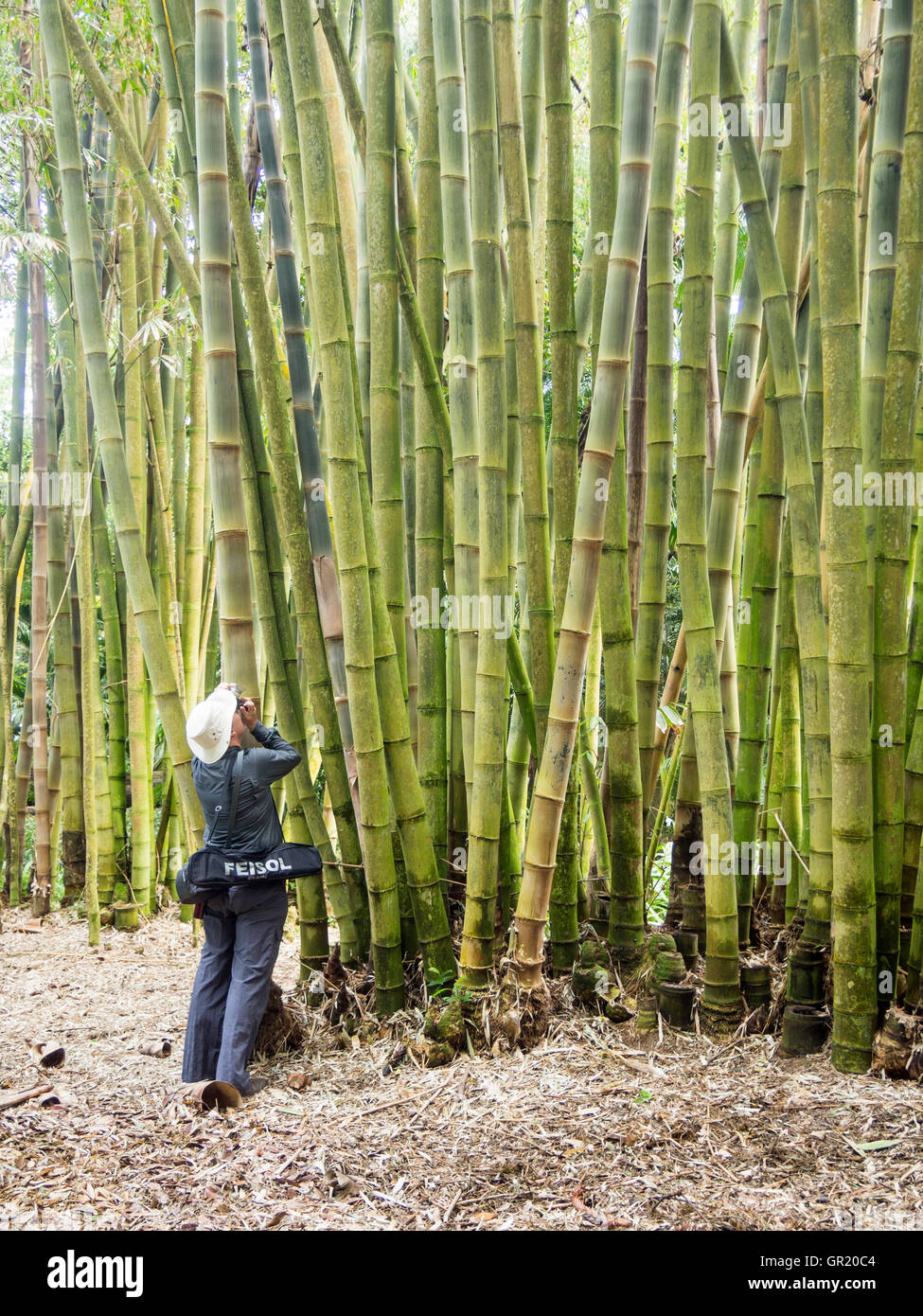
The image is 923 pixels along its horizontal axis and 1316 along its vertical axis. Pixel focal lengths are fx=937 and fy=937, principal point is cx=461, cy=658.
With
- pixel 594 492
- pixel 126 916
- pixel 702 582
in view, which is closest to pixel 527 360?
pixel 594 492

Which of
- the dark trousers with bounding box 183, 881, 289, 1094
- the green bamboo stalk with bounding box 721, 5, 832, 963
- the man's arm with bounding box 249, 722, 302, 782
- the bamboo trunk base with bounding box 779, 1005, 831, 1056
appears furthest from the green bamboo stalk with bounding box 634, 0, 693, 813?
the dark trousers with bounding box 183, 881, 289, 1094

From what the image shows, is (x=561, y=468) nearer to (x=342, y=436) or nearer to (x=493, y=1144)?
(x=342, y=436)

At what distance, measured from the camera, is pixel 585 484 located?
2.13m

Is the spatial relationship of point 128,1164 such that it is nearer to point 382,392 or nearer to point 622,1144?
point 622,1144

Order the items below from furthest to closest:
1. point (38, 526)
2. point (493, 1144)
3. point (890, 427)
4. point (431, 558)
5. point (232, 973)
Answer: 1. point (38, 526)
2. point (431, 558)
3. point (232, 973)
4. point (890, 427)
5. point (493, 1144)

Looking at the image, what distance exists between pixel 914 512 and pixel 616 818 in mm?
1027

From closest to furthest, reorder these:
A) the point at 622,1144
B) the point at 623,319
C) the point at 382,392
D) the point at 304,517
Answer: the point at 622,1144
the point at 623,319
the point at 382,392
the point at 304,517

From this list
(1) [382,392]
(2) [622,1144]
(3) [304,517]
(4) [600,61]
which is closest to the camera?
(2) [622,1144]

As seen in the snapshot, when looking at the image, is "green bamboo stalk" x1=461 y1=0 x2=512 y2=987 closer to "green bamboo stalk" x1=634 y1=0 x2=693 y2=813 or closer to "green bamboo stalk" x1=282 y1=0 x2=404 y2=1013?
"green bamboo stalk" x1=282 y1=0 x2=404 y2=1013

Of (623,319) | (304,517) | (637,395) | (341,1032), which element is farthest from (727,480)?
(341,1032)

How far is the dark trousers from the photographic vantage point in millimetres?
2344

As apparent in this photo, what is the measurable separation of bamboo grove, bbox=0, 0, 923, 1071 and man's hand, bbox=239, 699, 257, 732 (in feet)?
0.19

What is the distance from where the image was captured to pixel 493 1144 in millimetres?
1882

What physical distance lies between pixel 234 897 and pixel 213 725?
446 millimetres
